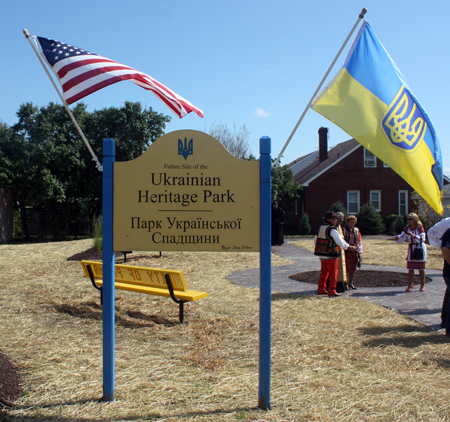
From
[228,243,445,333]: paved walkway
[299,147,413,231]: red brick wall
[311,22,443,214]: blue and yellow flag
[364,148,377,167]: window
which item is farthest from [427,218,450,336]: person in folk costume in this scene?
[364,148,377,167]: window

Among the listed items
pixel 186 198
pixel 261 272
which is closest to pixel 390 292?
pixel 261 272

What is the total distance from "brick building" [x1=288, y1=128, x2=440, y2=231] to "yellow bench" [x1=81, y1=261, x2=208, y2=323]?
25.8 meters

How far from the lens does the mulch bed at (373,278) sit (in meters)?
9.43

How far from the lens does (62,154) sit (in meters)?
25.5

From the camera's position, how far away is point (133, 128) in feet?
90.0

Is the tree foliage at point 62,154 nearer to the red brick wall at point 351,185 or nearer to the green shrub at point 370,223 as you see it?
the red brick wall at point 351,185

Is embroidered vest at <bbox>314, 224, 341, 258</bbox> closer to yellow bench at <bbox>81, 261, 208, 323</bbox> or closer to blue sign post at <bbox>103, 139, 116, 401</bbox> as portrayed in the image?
yellow bench at <bbox>81, 261, 208, 323</bbox>

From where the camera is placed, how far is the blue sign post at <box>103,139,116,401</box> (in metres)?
3.65

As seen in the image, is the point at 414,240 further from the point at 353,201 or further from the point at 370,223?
the point at 353,201

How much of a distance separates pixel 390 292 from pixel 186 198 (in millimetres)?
6183

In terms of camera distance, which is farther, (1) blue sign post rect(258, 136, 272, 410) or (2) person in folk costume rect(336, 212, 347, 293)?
(2) person in folk costume rect(336, 212, 347, 293)

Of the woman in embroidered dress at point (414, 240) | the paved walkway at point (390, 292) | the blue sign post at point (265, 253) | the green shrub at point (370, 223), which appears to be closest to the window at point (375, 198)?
the green shrub at point (370, 223)

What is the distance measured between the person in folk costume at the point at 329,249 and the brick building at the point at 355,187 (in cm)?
2419

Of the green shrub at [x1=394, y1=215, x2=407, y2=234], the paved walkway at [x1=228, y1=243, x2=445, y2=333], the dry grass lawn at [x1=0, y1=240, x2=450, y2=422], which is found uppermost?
the green shrub at [x1=394, y1=215, x2=407, y2=234]
